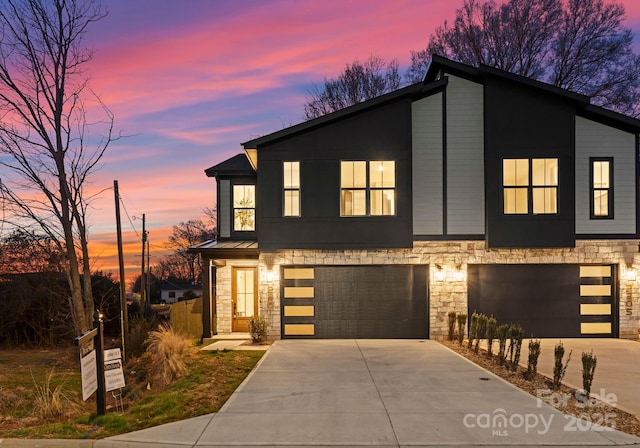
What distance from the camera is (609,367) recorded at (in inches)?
379

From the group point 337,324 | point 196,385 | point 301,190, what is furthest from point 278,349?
point 301,190

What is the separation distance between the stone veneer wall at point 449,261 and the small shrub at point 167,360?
3.45 m

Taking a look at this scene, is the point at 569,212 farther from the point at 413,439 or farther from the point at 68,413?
the point at 68,413

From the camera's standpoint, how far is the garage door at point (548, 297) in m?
13.2

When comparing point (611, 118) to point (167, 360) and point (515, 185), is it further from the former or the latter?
point (167, 360)

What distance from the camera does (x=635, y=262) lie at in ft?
42.8

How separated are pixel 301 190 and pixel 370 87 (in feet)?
49.1

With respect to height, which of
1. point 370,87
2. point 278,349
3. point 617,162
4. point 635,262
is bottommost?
point 278,349

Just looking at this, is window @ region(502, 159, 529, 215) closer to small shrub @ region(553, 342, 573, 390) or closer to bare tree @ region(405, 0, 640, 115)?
small shrub @ region(553, 342, 573, 390)

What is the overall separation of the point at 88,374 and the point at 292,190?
7.80 m

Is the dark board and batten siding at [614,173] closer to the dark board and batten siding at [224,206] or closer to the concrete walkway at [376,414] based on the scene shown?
the concrete walkway at [376,414]

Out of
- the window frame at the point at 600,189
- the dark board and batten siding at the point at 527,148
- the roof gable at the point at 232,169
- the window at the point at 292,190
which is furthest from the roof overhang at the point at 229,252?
the window frame at the point at 600,189

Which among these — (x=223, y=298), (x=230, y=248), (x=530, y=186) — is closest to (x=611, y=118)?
(x=530, y=186)

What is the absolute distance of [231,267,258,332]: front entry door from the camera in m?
14.6
